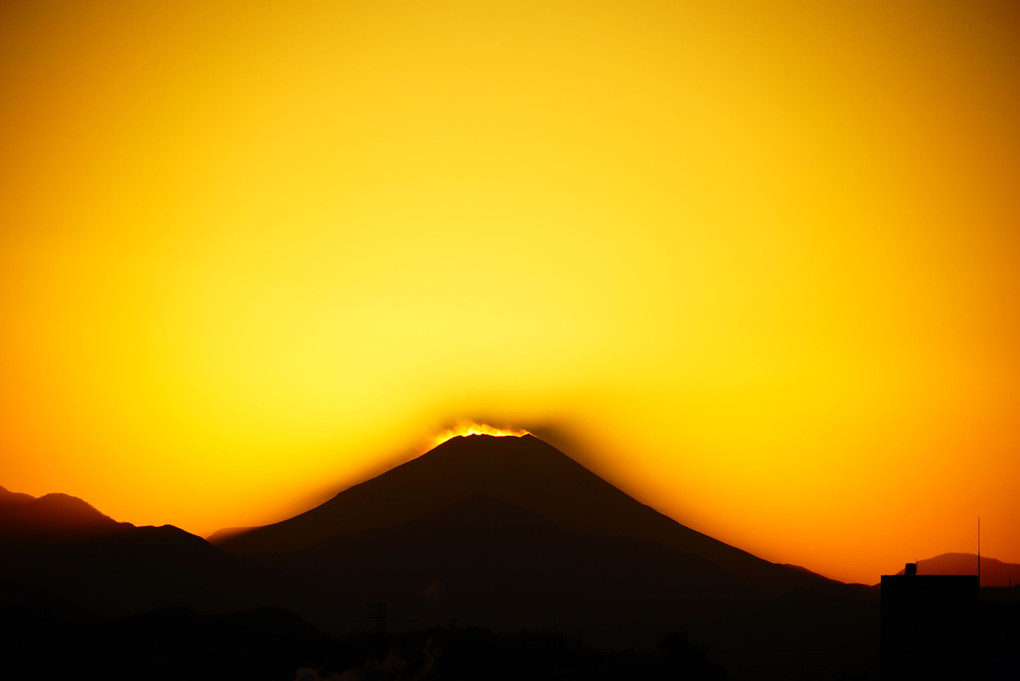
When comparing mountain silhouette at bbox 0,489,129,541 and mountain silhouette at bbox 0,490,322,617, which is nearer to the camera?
mountain silhouette at bbox 0,490,322,617

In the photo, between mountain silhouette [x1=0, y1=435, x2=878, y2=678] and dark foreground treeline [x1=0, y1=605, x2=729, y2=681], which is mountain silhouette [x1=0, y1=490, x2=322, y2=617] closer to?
mountain silhouette [x1=0, y1=435, x2=878, y2=678]

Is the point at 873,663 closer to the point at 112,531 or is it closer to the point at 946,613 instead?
the point at 946,613

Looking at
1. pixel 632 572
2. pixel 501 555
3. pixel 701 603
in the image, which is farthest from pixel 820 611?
pixel 501 555

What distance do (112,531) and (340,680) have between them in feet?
335

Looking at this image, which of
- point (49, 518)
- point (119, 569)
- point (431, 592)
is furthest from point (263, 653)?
point (49, 518)

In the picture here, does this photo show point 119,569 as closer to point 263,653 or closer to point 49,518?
point 49,518

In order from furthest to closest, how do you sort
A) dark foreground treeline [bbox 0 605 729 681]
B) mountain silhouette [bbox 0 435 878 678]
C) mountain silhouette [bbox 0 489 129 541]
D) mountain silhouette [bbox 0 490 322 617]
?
mountain silhouette [bbox 0 489 129 541]
mountain silhouette [bbox 0 490 322 617]
mountain silhouette [bbox 0 435 878 678]
dark foreground treeline [bbox 0 605 729 681]

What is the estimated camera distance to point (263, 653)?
3920 inches

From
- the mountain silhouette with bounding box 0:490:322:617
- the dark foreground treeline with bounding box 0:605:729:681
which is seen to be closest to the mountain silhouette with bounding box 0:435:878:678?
the mountain silhouette with bounding box 0:490:322:617

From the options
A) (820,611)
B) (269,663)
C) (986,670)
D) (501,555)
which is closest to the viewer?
(986,670)

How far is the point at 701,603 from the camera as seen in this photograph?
185m

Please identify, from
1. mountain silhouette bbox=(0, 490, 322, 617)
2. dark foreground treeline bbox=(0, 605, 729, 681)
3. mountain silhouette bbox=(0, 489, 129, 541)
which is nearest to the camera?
dark foreground treeline bbox=(0, 605, 729, 681)

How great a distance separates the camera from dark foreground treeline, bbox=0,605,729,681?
8481cm

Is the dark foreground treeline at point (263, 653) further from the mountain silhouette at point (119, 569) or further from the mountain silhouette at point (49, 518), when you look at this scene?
the mountain silhouette at point (49, 518)
